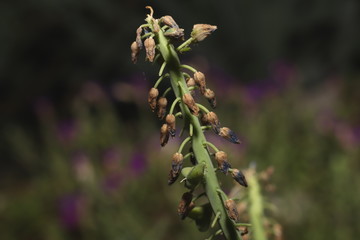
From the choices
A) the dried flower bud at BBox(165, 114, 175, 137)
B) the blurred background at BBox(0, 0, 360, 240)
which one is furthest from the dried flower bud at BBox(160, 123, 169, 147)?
the blurred background at BBox(0, 0, 360, 240)

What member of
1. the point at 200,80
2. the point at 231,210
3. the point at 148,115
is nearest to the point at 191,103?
the point at 200,80

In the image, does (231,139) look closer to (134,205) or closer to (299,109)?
(134,205)

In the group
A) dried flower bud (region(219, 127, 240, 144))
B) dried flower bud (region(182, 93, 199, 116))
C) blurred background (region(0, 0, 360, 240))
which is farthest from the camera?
blurred background (region(0, 0, 360, 240))

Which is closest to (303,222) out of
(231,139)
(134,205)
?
(134,205)

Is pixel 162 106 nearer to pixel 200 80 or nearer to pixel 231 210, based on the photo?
pixel 200 80

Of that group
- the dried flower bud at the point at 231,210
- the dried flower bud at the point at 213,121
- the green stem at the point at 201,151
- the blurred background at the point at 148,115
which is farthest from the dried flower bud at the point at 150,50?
the blurred background at the point at 148,115

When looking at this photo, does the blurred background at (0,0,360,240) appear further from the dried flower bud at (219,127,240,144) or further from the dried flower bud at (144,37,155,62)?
the dried flower bud at (144,37,155,62)

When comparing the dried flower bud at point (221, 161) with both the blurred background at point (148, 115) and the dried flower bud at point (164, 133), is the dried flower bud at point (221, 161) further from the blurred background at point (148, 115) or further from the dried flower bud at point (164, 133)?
the blurred background at point (148, 115)
